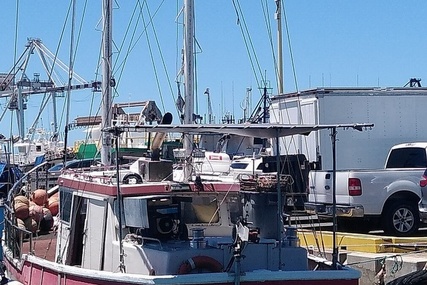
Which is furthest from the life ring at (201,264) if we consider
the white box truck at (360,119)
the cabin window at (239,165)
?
the cabin window at (239,165)

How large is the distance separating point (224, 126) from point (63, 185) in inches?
130

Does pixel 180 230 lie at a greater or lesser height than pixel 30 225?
greater

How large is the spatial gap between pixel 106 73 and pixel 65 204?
3565mm

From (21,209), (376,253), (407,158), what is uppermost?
(407,158)

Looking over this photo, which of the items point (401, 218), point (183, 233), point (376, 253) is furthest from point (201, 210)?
point (401, 218)

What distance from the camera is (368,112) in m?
17.6

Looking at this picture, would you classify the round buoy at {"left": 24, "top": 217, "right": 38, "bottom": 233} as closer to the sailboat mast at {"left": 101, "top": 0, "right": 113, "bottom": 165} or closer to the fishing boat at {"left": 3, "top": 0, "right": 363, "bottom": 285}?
the sailboat mast at {"left": 101, "top": 0, "right": 113, "bottom": 165}

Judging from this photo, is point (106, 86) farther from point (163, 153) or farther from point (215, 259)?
point (215, 259)

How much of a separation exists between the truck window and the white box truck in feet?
3.85

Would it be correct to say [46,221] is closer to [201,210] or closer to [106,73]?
[106,73]

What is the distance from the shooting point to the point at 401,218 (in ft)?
50.6

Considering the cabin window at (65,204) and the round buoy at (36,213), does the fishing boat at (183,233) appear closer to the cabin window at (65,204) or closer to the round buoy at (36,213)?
the cabin window at (65,204)

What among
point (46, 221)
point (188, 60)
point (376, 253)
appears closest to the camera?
point (188, 60)

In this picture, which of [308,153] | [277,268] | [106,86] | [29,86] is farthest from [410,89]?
[29,86]
